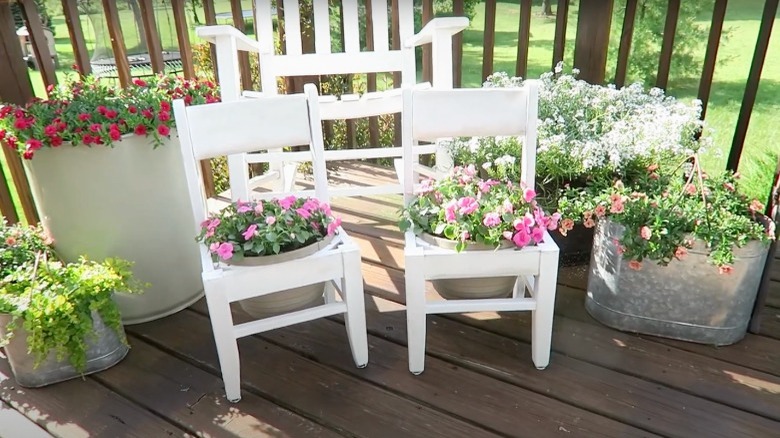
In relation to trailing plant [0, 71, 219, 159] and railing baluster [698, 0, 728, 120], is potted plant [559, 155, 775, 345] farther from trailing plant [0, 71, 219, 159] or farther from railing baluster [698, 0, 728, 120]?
trailing plant [0, 71, 219, 159]

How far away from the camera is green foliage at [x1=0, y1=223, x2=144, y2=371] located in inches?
55.0

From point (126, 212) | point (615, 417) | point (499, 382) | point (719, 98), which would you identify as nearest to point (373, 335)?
point (499, 382)

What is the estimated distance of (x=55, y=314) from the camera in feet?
4.60

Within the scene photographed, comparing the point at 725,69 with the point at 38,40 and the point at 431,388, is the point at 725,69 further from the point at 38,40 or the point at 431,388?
the point at 38,40

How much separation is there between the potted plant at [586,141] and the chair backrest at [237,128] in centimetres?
58

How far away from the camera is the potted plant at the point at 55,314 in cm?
140

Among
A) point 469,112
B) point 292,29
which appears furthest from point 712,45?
point 292,29

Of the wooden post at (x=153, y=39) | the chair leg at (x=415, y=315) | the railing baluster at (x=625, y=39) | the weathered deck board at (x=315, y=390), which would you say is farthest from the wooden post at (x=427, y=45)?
the weathered deck board at (x=315, y=390)

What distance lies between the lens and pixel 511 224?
1.38 meters

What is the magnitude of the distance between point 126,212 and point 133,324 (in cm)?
38

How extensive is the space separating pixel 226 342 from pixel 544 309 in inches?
31.2

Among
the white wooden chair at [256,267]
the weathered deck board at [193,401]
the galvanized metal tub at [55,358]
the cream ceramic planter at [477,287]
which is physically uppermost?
the white wooden chair at [256,267]

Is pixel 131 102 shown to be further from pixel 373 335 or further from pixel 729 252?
pixel 729 252

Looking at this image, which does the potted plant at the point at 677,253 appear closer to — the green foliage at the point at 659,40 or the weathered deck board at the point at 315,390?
the weathered deck board at the point at 315,390
